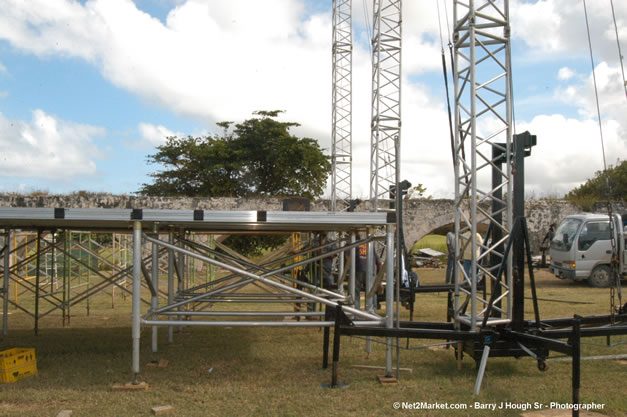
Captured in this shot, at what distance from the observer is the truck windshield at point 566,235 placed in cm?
1564

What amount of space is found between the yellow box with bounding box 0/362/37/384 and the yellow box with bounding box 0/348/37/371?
4 centimetres

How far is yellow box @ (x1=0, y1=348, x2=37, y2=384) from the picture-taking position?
5375 mm

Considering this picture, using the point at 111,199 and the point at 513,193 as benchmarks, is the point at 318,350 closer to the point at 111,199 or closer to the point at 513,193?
the point at 513,193

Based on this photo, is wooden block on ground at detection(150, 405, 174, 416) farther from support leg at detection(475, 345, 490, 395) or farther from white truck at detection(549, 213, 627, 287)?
white truck at detection(549, 213, 627, 287)

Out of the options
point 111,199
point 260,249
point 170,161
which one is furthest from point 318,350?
point 170,161

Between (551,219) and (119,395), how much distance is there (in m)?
21.2

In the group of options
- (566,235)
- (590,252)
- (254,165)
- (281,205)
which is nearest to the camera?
(590,252)

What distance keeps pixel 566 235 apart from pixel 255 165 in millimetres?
16287

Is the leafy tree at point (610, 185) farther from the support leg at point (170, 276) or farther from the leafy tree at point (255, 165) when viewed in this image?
the support leg at point (170, 276)

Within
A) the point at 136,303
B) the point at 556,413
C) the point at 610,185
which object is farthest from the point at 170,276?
the point at 610,185

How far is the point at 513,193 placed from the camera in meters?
5.98

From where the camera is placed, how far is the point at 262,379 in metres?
5.61

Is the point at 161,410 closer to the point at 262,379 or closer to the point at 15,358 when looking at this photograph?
the point at 262,379

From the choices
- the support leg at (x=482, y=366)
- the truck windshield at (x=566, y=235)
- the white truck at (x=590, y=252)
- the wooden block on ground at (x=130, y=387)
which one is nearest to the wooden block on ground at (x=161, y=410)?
the wooden block on ground at (x=130, y=387)
